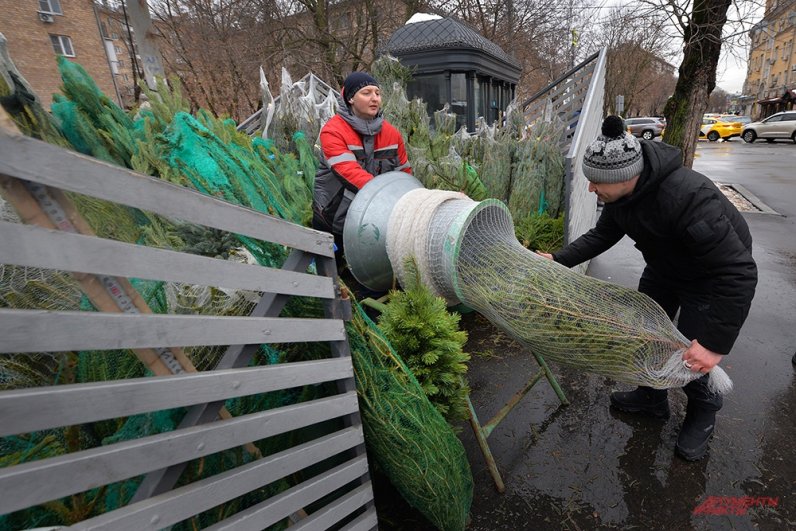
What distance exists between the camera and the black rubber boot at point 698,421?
2195 mm

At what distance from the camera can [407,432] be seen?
1462mm

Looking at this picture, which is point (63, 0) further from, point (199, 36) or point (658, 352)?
point (658, 352)

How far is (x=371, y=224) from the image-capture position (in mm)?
1939

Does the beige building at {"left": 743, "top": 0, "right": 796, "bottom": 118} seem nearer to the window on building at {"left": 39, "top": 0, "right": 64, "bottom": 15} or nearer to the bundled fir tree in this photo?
the bundled fir tree

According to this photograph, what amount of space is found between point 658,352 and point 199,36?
514 inches

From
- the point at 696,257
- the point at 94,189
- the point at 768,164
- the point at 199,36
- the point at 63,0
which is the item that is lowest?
the point at 768,164

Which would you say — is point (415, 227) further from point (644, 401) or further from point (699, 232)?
point (644, 401)

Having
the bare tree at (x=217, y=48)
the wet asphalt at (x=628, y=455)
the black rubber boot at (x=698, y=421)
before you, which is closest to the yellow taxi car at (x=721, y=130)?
the bare tree at (x=217, y=48)

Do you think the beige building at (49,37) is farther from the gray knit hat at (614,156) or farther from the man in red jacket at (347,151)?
the gray knit hat at (614,156)

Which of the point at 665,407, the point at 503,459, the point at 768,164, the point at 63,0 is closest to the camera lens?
the point at 503,459

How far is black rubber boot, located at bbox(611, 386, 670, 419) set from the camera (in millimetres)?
2541

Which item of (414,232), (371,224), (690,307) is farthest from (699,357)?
(371,224)

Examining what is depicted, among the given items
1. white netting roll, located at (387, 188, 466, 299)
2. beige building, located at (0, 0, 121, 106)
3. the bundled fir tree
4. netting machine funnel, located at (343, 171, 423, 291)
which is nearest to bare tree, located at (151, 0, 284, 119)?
netting machine funnel, located at (343, 171, 423, 291)

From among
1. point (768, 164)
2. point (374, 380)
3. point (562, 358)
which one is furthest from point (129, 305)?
point (768, 164)
